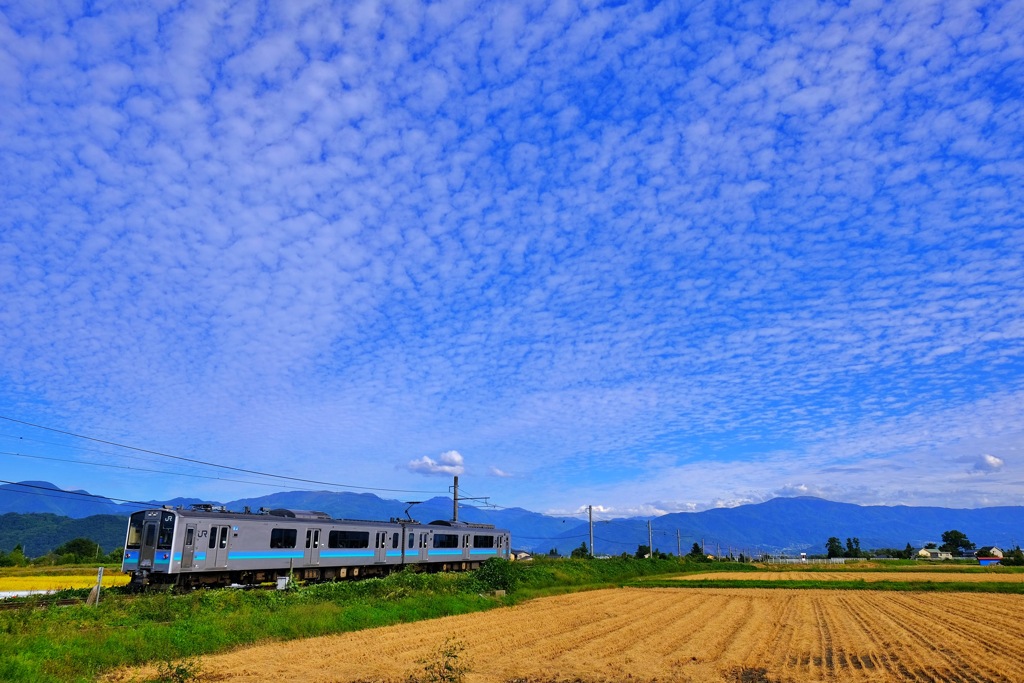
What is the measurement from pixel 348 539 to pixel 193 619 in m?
17.9

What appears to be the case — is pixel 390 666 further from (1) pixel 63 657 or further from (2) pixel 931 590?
(2) pixel 931 590

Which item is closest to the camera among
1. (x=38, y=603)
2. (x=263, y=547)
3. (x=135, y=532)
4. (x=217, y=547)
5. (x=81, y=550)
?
(x=38, y=603)

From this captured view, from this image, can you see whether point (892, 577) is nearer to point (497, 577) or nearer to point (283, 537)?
point (497, 577)

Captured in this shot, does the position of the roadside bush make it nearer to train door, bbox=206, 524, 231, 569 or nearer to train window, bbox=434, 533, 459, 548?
train window, bbox=434, 533, 459, 548

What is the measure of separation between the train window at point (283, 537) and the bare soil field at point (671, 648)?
34.9 feet

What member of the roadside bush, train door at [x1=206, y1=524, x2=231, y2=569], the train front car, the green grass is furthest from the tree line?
the train front car

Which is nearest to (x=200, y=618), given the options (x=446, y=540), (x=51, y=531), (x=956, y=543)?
(x=446, y=540)

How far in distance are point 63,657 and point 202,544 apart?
46.9ft

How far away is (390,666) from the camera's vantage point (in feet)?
52.7

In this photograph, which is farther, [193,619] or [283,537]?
[283,537]

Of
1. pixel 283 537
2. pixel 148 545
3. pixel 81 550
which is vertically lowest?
pixel 81 550

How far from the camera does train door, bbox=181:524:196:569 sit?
26.6 meters

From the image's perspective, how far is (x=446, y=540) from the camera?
4594 centimetres

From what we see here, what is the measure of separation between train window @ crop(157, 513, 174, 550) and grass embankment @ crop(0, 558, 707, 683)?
3.04m
